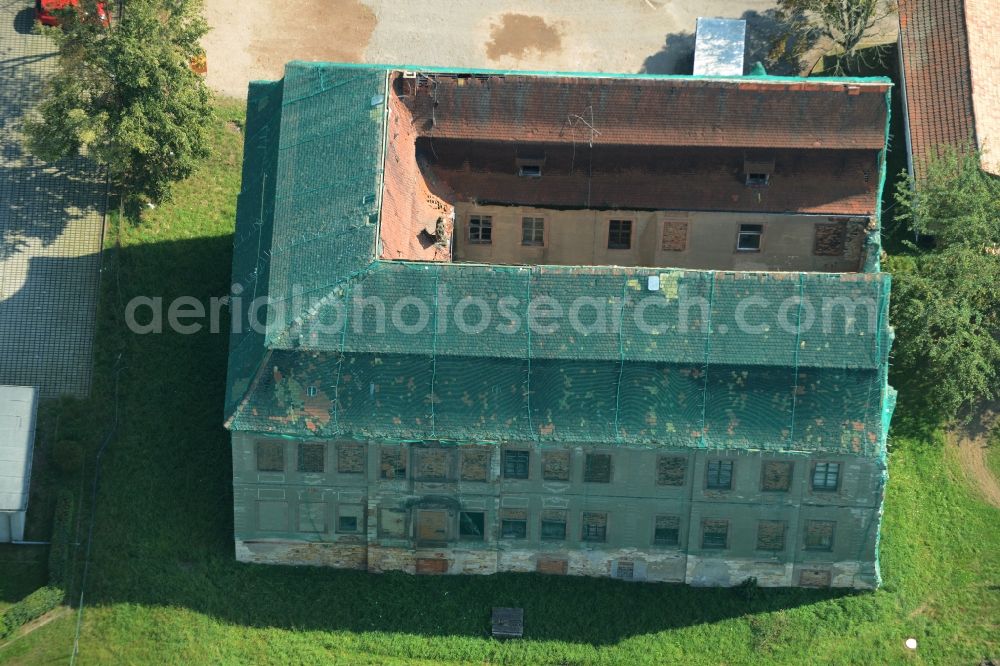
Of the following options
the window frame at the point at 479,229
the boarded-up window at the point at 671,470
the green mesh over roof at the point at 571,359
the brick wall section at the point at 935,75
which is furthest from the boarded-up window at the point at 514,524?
the brick wall section at the point at 935,75

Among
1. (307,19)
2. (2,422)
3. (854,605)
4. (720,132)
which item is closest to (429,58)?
(307,19)

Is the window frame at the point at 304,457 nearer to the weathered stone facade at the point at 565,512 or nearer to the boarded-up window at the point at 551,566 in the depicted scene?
the weathered stone facade at the point at 565,512

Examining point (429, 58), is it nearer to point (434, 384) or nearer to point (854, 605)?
point (434, 384)

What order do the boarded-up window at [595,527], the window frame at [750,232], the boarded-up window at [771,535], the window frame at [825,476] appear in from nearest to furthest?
the window frame at [825,476] → the boarded-up window at [771,535] → the boarded-up window at [595,527] → the window frame at [750,232]

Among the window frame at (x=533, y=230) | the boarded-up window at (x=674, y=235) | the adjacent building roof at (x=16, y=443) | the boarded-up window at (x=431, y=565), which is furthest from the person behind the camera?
the window frame at (x=533, y=230)

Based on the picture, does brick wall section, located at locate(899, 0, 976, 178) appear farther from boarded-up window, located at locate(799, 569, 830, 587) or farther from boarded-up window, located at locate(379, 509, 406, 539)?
boarded-up window, located at locate(379, 509, 406, 539)

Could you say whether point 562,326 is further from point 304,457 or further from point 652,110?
point 304,457

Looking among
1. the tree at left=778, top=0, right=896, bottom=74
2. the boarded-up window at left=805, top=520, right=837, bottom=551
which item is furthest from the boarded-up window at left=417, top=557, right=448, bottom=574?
the tree at left=778, top=0, right=896, bottom=74
